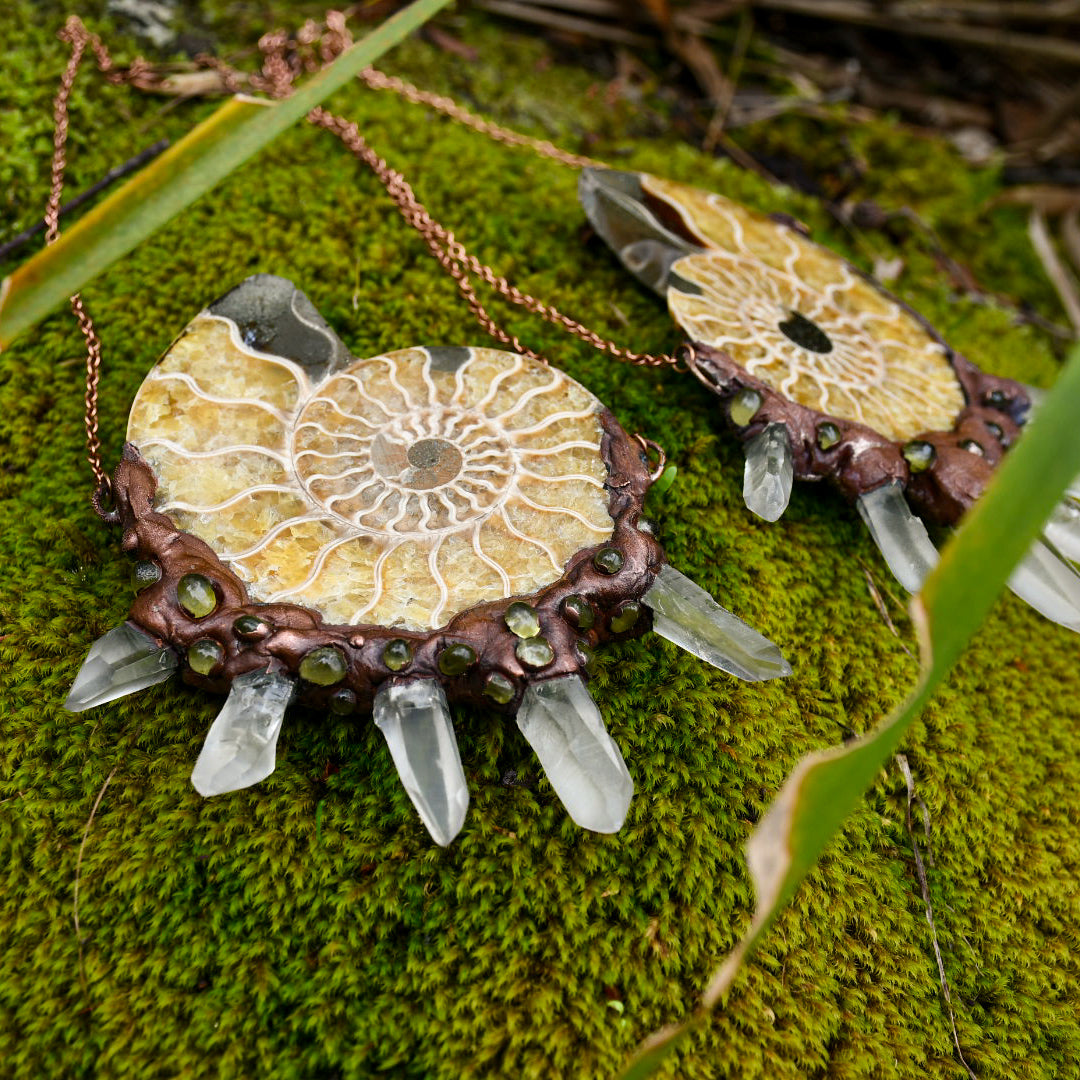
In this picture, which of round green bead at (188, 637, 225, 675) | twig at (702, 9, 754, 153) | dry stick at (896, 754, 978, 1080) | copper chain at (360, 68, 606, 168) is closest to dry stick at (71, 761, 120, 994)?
round green bead at (188, 637, 225, 675)

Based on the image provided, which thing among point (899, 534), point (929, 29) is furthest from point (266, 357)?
point (929, 29)

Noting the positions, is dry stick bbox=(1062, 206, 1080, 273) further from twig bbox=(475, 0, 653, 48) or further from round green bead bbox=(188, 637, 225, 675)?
round green bead bbox=(188, 637, 225, 675)

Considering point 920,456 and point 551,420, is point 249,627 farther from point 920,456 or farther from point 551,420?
point 920,456

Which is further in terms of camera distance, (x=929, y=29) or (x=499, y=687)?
(x=929, y=29)

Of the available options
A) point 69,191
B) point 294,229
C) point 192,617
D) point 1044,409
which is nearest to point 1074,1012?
point 1044,409

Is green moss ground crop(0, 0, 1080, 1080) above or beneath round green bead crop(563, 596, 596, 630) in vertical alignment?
beneath
